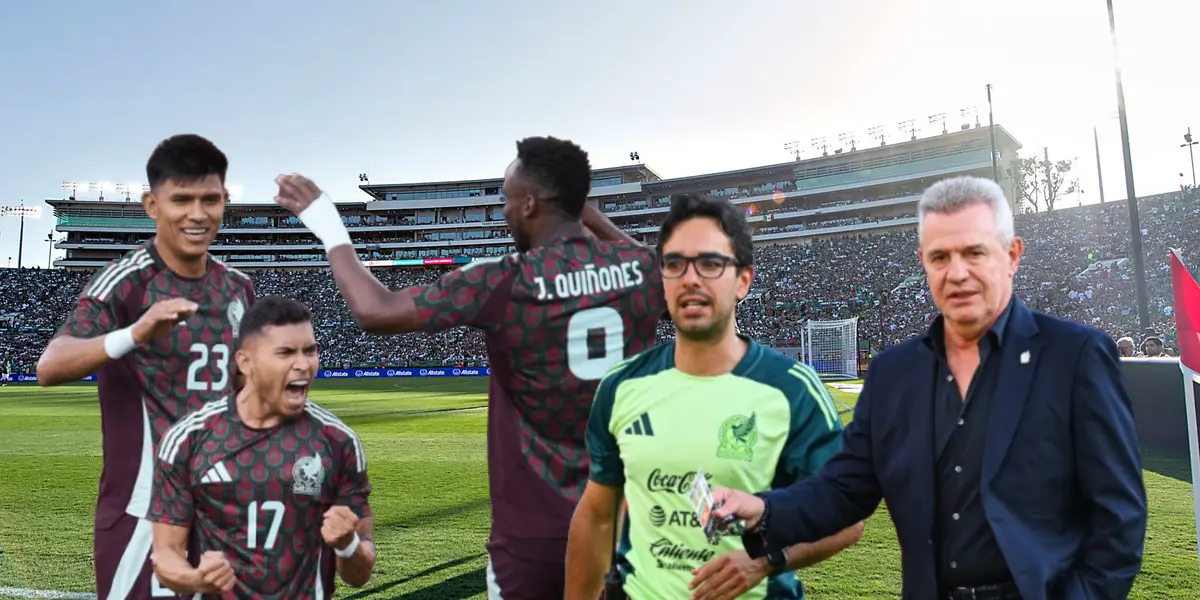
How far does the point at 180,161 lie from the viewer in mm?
3459

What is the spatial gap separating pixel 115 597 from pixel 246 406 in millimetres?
1079

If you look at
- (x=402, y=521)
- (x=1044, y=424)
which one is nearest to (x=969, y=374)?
(x=1044, y=424)

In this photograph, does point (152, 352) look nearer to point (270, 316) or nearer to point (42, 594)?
point (270, 316)

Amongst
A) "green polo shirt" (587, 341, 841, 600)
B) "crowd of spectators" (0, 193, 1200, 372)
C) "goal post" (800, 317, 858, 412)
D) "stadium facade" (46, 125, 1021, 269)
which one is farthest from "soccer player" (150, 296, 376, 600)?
"stadium facade" (46, 125, 1021, 269)

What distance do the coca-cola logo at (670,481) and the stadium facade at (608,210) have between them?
71.1 meters

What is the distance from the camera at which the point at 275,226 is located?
83.8 metres

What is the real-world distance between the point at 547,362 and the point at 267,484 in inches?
50.1

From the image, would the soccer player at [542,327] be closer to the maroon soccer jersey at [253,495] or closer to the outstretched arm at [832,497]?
the maroon soccer jersey at [253,495]

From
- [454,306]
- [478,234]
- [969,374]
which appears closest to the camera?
[969,374]

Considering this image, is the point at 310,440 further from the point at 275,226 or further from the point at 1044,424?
the point at 275,226

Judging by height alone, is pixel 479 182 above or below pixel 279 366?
above

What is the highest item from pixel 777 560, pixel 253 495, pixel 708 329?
pixel 708 329

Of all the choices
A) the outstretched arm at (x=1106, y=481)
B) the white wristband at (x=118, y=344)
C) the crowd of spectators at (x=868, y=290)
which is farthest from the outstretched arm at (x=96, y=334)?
the crowd of spectators at (x=868, y=290)

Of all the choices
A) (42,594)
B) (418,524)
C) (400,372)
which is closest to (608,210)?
(400,372)
